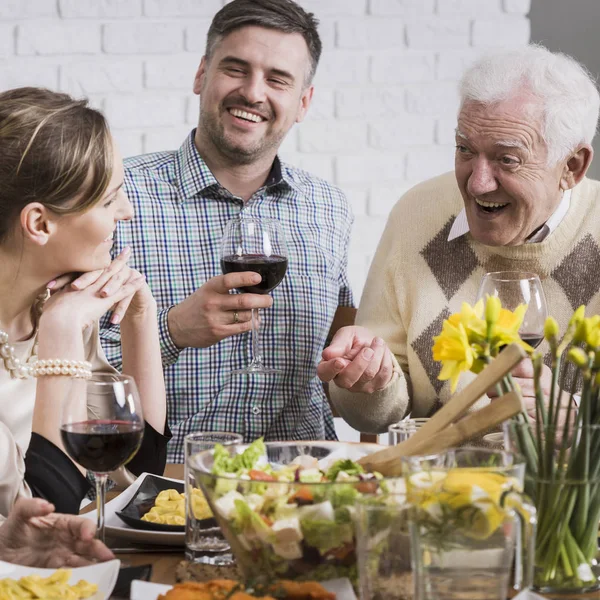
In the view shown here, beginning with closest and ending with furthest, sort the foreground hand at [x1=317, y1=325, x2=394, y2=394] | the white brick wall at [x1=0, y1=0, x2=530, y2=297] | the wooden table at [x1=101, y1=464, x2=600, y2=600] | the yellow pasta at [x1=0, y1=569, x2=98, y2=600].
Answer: the yellow pasta at [x1=0, y1=569, x2=98, y2=600], the wooden table at [x1=101, y1=464, x2=600, y2=600], the foreground hand at [x1=317, y1=325, x2=394, y2=394], the white brick wall at [x1=0, y1=0, x2=530, y2=297]

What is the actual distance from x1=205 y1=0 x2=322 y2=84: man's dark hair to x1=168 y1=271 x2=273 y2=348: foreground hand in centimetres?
80

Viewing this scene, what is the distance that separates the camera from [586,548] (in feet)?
3.39

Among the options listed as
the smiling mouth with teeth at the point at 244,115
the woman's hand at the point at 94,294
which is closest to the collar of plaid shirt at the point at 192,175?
the smiling mouth with teeth at the point at 244,115

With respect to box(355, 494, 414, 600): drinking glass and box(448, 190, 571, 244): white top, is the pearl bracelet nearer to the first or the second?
box(355, 494, 414, 600): drinking glass

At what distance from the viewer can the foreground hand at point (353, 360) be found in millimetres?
1794

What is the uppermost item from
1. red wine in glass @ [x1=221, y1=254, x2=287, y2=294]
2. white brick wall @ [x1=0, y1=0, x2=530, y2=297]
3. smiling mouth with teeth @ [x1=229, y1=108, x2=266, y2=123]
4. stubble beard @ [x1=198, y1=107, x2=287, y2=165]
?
white brick wall @ [x1=0, y1=0, x2=530, y2=297]

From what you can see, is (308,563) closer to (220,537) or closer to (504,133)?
(220,537)

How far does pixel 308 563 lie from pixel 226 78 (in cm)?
175

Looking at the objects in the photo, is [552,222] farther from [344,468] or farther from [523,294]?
[344,468]

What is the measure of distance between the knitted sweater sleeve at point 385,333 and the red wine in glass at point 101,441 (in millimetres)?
982

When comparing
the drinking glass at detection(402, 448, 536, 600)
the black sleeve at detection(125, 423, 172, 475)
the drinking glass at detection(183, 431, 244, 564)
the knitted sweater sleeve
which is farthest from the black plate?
the knitted sweater sleeve

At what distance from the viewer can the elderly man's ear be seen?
2.02 meters

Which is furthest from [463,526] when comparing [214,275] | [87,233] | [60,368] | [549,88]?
[214,275]

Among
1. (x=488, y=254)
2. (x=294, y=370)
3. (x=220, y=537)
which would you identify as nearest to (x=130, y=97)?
(x=294, y=370)
